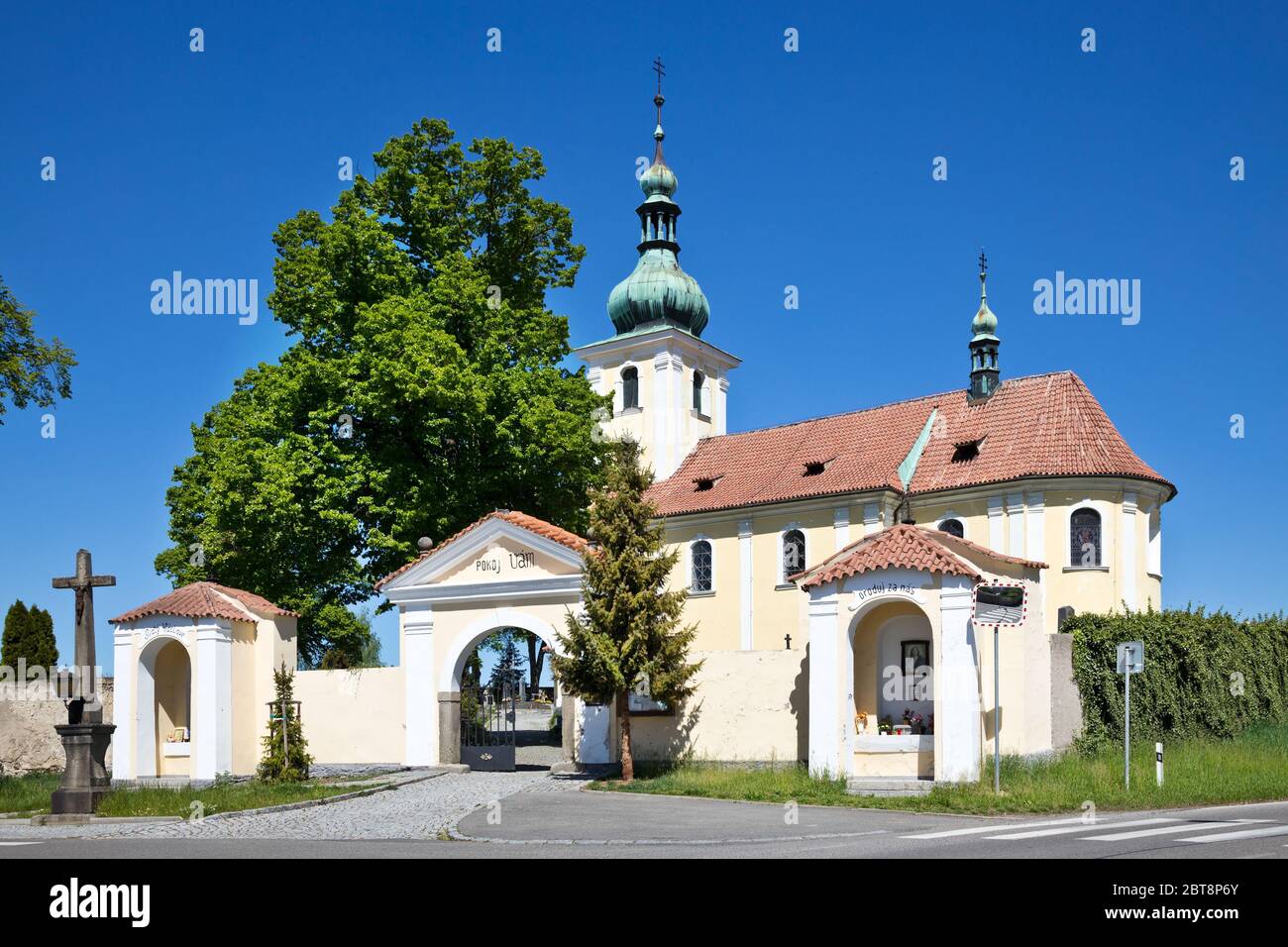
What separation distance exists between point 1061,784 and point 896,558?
4.54 meters

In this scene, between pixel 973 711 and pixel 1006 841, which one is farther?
pixel 973 711

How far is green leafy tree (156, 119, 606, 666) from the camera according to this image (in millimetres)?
29906

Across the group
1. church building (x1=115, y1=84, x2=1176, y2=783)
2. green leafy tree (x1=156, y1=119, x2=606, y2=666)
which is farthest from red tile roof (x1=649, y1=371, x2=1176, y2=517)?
green leafy tree (x1=156, y1=119, x2=606, y2=666)

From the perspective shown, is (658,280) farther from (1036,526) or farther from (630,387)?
(1036,526)

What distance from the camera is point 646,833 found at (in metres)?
15.8

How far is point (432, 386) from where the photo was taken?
1133 inches

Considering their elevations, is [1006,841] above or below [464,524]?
below

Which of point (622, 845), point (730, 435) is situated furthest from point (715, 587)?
point (622, 845)

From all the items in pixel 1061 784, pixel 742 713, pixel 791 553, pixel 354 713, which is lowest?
pixel 1061 784

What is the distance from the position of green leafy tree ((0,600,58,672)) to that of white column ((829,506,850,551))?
2451cm

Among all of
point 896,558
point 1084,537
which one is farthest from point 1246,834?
point 1084,537

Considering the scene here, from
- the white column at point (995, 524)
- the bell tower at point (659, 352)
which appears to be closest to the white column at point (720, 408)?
the bell tower at point (659, 352)
